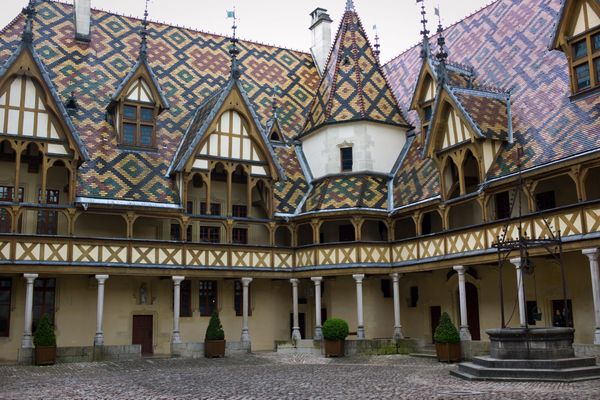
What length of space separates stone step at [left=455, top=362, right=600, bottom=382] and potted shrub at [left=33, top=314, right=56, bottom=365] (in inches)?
496

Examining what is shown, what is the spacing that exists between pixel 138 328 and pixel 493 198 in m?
13.5

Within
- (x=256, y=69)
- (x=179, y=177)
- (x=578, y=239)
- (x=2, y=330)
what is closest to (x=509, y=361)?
(x=578, y=239)

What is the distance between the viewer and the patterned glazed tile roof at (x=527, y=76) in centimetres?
2011

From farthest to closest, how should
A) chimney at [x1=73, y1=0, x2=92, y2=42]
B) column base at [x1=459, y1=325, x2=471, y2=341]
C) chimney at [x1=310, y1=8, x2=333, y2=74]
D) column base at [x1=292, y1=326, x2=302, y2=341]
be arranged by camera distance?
chimney at [x1=310, y1=8, x2=333, y2=74] → chimney at [x1=73, y1=0, x2=92, y2=42] → column base at [x1=292, y1=326, x2=302, y2=341] → column base at [x1=459, y1=325, x2=471, y2=341]

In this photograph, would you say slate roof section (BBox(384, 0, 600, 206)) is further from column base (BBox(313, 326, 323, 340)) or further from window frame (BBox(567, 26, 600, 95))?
column base (BBox(313, 326, 323, 340))

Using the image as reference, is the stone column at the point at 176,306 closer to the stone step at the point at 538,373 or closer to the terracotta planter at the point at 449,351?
the terracotta planter at the point at 449,351

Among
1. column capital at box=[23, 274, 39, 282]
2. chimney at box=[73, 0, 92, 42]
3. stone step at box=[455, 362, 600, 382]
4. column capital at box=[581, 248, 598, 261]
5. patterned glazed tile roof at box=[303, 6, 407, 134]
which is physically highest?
chimney at box=[73, 0, 92, 42]

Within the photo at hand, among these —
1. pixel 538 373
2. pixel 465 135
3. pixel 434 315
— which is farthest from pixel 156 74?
pixel 538 373

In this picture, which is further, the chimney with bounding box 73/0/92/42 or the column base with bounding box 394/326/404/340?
the chimney with bounding box 73/0/92/42

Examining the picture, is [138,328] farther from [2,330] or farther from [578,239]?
[578,239]

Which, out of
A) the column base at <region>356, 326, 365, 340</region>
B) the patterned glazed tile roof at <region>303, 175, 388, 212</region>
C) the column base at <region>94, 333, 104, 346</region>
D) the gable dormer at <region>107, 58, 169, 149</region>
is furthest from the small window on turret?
the column base at <region>94, 333, 104, 346</region>

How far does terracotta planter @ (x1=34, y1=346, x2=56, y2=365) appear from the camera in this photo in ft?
66.8

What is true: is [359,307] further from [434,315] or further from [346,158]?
[346,158]

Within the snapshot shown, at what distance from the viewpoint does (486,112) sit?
75.4 feet
